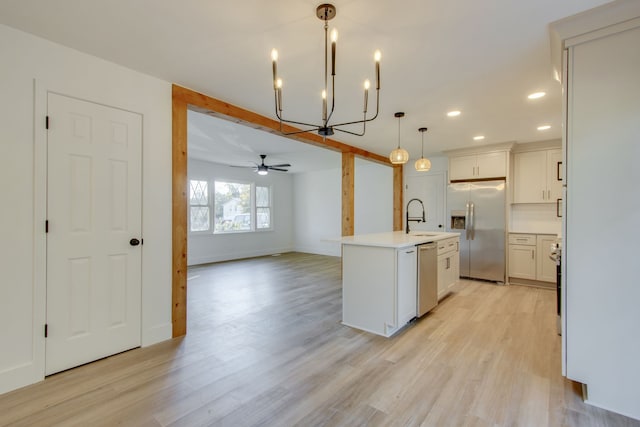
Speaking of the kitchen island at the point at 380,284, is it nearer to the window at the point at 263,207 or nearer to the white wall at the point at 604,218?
the white wall at the point at 604,218

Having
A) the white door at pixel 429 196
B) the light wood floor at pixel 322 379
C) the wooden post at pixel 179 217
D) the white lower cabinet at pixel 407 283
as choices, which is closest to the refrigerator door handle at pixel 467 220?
the white door at pixel 429 196

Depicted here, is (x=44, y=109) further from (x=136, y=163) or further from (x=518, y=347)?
(x=518, y=347)

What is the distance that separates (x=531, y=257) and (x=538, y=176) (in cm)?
142

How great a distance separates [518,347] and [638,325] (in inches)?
44.0

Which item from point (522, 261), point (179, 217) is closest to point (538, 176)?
point (522, 261)

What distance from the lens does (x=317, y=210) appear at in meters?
9.04

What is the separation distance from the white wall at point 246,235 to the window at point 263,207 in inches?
6.6

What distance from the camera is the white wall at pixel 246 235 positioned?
Answer: 7188 mm

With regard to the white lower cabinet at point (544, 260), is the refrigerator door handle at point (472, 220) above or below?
above

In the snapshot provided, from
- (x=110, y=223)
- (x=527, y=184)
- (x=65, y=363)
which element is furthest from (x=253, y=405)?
(x=527, y=184)

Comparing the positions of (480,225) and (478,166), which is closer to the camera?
(480,225)

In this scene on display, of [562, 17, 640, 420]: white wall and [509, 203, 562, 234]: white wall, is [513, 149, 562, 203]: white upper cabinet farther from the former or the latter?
[562, 17, 640, 420]: white wall

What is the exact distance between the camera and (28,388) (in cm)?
210

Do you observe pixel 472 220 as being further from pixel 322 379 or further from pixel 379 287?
pixel 322 379
